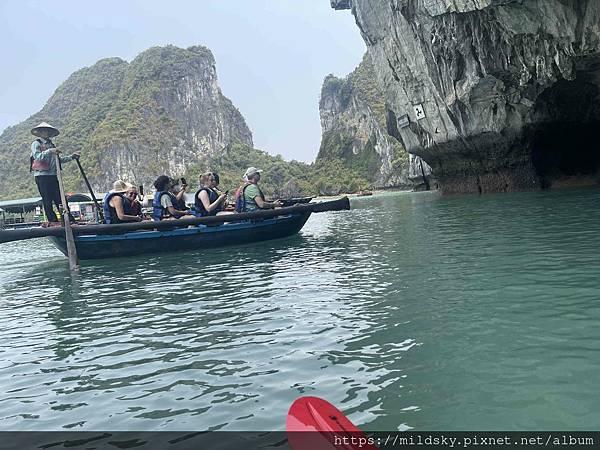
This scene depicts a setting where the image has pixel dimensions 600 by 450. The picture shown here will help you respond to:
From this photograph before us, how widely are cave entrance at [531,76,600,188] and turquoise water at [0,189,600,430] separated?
13905 millimetres

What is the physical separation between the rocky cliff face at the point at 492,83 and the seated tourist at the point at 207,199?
30.1 feet

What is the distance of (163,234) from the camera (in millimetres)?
13680

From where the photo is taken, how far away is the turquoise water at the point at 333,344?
11.5 feet

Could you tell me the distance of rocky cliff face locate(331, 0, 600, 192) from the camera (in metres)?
15.7

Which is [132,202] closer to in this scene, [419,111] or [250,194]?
[250,194]

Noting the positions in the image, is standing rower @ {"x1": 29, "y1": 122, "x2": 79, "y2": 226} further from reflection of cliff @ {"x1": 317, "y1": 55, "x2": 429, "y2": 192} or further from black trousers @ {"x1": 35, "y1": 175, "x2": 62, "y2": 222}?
reflection of cliff @ {"x1": 317, "y1": 55, "x2": 429, "y2": 192}

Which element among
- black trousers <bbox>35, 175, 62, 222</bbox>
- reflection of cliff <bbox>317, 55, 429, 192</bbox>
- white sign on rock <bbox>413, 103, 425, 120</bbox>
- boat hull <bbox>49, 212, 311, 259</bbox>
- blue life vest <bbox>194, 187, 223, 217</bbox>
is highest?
reflection of cliff <bbox>317, 55, 429, 192</bbox>

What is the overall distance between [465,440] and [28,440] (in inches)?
113

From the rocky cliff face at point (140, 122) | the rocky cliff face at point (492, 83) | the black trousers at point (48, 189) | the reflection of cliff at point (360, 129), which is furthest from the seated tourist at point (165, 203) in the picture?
the rocky cliff face at point (140, 122)

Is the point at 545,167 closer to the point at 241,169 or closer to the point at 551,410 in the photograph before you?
the point at 551,410

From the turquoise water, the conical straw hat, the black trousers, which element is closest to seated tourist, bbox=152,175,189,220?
the black trousers

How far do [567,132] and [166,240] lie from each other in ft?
63.1

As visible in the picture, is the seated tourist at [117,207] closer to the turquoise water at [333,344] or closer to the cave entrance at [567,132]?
the turquoise water at [333,344]

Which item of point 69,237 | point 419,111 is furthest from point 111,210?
point 419,111
